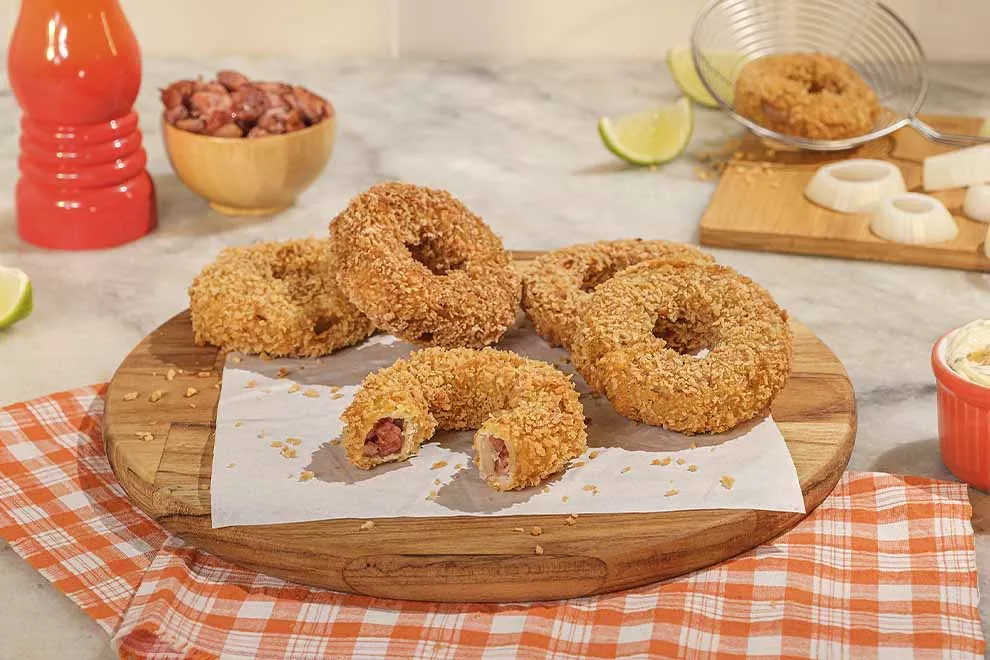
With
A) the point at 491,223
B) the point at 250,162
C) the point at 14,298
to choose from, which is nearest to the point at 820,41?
the point at 491,223

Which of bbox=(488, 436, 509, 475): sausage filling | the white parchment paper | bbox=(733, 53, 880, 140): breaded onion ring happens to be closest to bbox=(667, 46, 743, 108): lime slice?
bbox=(733, 53, 880, 140): breaded onion ring

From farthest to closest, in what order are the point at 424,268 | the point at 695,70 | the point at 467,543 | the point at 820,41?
the point at 820,41 → the point at 695,70 → the point at 424,268 → the point at 467,543

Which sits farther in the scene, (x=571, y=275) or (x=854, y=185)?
(x=854, y=185)

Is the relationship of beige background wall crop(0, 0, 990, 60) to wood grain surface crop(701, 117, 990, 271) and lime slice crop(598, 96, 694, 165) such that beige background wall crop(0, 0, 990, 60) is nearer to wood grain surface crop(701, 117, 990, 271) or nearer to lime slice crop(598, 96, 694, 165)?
lime slice crop(598, 96, 694, 165)

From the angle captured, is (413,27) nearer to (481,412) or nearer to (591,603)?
(481,412)

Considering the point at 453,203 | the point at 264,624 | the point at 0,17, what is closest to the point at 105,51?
the point at 453,203
